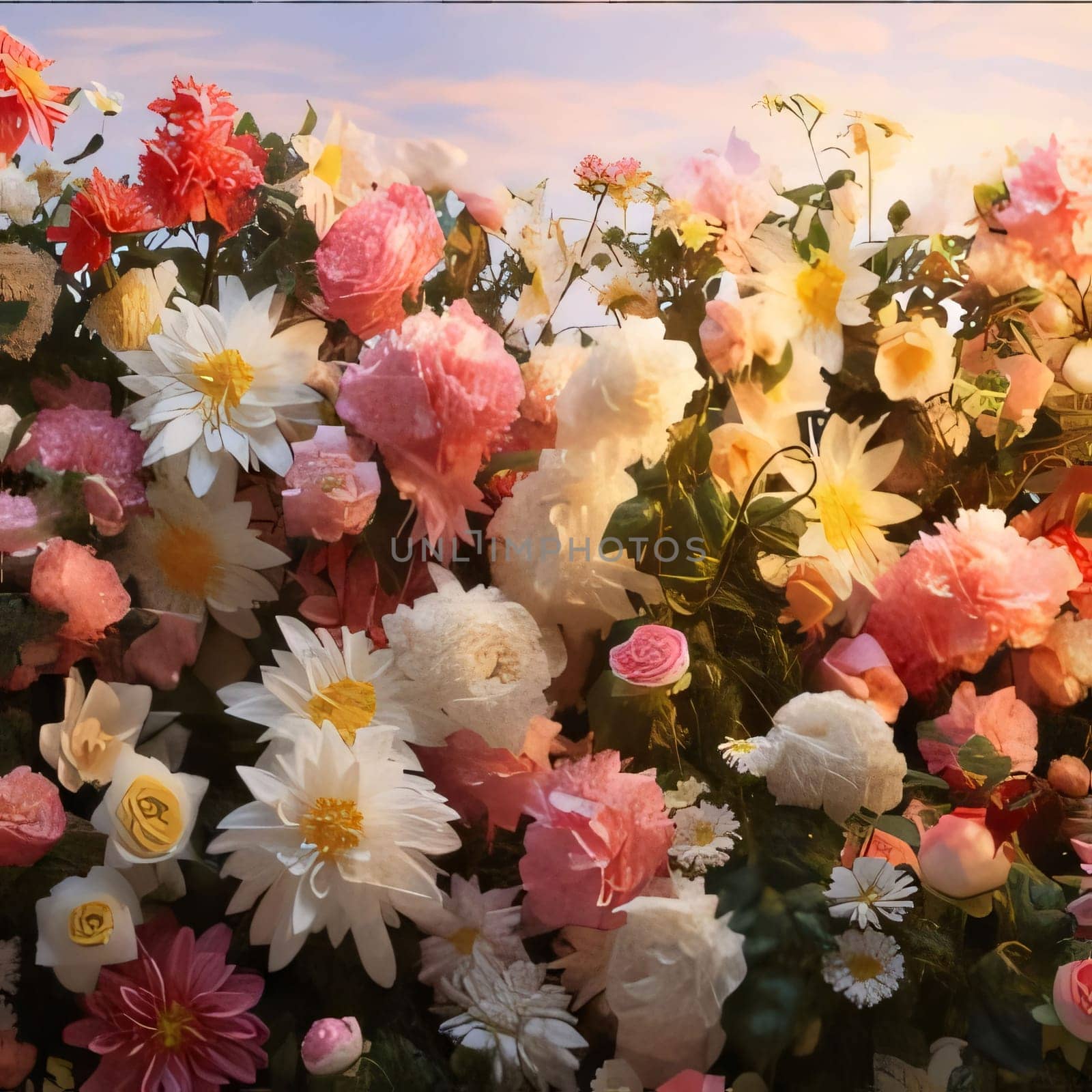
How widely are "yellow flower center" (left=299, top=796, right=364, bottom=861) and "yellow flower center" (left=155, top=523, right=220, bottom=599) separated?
23 cm

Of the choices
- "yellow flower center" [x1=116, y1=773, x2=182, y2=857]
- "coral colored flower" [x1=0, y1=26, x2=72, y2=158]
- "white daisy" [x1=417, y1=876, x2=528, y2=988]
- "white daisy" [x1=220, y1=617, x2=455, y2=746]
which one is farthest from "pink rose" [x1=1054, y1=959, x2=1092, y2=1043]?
"coral colored flower" [x1=0, y1=26, x2=72, y2=158]

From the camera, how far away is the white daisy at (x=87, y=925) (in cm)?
83

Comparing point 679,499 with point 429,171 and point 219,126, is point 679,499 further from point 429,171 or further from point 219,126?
point 219,126

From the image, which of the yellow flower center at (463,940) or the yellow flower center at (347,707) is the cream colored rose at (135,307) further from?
the yellow flower center at (463,940)

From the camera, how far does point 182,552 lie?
0.85 metres

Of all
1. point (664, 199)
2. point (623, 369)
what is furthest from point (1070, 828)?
point (664, 199)

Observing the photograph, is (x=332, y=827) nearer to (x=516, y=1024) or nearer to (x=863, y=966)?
(x=516, y=1024)

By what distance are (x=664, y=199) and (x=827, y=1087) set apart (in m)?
0.81

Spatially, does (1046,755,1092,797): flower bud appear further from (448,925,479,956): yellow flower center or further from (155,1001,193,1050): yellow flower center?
(155,1001,193,1050): yellow flower center

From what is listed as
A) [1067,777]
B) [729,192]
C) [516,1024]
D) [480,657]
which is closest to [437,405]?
[480,657]

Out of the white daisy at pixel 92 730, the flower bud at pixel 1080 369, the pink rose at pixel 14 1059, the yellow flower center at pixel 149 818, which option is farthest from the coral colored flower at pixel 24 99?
the flower bud at pixel 1080 369

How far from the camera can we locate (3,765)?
0.85 metres

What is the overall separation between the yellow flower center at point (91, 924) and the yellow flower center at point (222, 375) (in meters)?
0.46

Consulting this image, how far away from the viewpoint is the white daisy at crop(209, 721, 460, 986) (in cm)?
82
